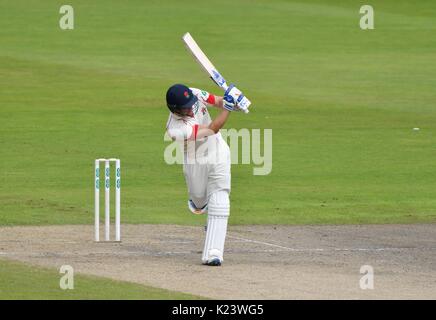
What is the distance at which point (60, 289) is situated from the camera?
13.3 meters

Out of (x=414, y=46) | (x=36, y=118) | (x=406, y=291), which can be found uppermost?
(x=414, y=46)

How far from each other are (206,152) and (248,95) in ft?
66.2

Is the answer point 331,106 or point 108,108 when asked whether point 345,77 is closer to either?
point 331,106

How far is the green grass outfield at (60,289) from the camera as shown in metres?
12.9

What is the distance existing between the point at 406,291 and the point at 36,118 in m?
18.8

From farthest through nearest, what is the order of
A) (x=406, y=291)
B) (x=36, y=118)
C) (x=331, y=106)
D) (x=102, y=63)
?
(x=102, y=63) < (x=331, y=106) < (x=36, y=118) < (x=406, y=291)

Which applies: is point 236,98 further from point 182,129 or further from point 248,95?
point 248,95

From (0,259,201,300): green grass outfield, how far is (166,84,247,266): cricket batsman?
1.75 m

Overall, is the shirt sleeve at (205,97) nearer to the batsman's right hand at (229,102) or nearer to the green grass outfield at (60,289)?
the batsman's right hand at (229,102)

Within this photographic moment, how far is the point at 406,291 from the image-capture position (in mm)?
13609

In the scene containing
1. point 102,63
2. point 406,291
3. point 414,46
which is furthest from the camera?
→ point 414,46

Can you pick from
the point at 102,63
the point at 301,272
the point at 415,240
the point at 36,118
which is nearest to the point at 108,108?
the point at 36,118

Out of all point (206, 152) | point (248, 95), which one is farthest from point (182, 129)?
point (248, 95)

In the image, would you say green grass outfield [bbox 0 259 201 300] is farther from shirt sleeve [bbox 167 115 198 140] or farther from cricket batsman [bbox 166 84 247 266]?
shirt sleeve [bbox 167 115 198 140]
